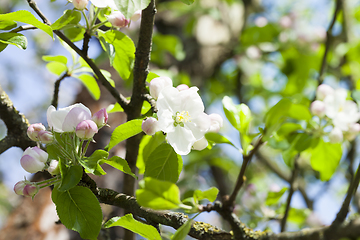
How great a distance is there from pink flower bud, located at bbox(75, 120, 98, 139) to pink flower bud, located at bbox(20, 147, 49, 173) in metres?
0.09

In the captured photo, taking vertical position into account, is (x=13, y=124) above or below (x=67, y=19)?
below

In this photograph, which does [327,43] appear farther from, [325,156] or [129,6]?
[129,6]

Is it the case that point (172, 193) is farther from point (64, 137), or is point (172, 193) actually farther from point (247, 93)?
point (247, 93)

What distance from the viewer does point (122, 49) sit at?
0.76m

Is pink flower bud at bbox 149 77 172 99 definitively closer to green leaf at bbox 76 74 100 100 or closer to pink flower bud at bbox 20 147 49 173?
pink flower bud at bbox 20 147 49 173

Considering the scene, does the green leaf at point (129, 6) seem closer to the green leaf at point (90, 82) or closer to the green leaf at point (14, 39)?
the green leaf at point (14, 39)

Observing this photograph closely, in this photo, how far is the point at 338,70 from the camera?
2074mm

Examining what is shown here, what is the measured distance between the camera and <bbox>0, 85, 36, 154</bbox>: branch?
30.7 inches

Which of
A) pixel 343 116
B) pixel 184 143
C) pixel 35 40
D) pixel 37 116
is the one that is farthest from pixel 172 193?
pixel 35 40

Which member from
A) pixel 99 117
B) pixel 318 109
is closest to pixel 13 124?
pixel 99 117

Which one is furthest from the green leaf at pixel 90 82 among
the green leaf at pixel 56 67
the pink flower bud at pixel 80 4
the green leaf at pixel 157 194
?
the green leaf at pixel 157 194

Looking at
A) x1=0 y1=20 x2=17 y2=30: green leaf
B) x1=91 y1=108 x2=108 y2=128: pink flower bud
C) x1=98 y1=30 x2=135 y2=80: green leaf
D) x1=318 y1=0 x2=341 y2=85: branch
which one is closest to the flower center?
x1=91 y1=108 x2=108 y2=128: pink flower bud

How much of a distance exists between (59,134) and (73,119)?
6cm

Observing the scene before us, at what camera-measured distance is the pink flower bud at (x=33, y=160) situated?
552mm
